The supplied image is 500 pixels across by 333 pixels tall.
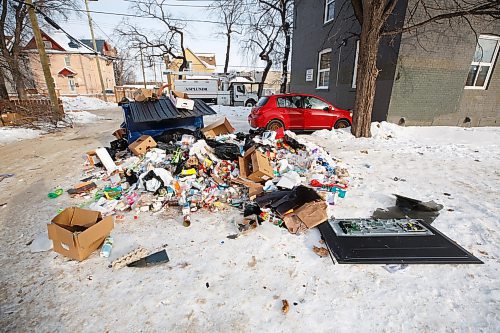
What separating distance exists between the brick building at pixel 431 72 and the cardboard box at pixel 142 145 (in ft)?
24.4

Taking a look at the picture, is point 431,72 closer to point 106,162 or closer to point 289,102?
point 289,102

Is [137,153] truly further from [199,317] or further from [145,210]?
[199,317]

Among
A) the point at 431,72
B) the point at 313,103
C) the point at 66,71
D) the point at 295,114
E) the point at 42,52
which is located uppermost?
the point at 66,71

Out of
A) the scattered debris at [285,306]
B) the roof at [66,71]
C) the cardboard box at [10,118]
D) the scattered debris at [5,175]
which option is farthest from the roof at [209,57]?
the scattered debris at [285,306]

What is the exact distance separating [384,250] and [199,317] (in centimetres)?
201

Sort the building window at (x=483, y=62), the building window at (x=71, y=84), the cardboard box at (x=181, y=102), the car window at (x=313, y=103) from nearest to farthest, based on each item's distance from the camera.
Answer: the cardboard box at (x=181, y=102), the car window at (x=313, y=103), the building window at (x=483, y=62), the building window at (x=71, y=84)

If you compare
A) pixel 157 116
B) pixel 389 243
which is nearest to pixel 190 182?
pixel 157 116

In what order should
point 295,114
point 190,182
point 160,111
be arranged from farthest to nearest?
point 295,114, point 160,111, point 190,182

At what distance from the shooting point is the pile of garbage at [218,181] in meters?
3.27

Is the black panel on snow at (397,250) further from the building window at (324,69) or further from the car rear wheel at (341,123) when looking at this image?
the building window at (324,69)

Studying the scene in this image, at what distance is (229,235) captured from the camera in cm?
292

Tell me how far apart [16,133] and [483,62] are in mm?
18083

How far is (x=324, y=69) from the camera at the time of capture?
11.9 meters

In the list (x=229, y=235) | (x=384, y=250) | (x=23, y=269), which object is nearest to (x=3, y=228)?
(x=23, y=269)
